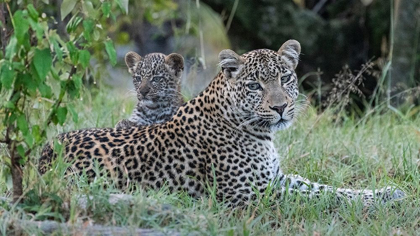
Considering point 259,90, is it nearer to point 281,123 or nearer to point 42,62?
point 281,123

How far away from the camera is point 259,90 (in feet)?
23.7

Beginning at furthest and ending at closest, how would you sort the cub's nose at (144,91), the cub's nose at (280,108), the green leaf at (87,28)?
1. the cub's nose at (144,91)
2. the cub's nose at (280,108)
3. the green leaf at (87,28)

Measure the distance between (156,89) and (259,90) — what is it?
2013mm

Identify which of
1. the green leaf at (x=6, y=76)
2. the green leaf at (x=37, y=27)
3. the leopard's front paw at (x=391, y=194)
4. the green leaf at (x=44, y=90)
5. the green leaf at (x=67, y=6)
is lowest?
the leopard's front paw at (x=391, y=194)

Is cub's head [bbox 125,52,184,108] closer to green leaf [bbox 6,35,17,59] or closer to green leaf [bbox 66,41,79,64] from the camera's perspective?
green leaf [bbox 66,41,79,64]

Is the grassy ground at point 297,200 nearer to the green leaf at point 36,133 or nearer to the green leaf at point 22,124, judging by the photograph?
Answer: the green leaf at point 36,133

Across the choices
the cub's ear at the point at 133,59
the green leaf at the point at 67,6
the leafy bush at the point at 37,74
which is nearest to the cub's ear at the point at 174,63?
the cub's ear at the point at 133,59

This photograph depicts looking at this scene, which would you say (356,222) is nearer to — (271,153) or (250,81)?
(271,153)

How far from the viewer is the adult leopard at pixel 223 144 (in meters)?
7.16

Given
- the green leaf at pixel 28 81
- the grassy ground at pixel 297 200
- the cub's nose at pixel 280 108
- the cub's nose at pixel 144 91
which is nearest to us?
the green leaf at pixel 28 81

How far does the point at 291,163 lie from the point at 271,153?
111 centimetres

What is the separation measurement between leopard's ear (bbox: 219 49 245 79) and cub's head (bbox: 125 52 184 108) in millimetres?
1768

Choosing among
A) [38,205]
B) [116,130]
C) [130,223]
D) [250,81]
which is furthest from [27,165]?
[250,81]

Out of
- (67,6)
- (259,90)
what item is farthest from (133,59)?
(67,6)
